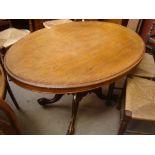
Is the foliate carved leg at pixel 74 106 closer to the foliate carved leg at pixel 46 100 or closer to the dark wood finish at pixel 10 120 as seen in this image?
the foliate carved leg at pixel 46 100

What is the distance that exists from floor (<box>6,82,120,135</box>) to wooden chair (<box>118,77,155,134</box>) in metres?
0.38

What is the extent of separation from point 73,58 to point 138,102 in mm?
557

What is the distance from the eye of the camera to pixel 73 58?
1.20 m

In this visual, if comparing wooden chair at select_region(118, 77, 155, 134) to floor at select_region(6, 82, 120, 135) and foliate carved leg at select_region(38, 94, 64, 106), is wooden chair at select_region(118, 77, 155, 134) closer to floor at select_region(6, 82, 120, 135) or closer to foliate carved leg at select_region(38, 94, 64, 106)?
floor at select_region(6, 82, 120, 135)

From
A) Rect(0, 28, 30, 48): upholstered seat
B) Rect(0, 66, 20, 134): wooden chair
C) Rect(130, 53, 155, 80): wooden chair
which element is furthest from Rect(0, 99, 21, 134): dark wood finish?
Rect(0, 28, 30, 48): upholstered seat

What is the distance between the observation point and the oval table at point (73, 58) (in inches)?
39.6

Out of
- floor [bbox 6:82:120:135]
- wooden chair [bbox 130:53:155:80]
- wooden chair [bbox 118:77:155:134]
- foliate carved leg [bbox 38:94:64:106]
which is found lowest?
floor [bbox 6:82:120:135]

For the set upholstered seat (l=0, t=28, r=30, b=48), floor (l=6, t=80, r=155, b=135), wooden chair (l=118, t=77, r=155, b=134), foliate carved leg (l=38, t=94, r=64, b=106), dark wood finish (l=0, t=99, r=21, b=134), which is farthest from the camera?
upholstered seat (l=0, t=28, r=30, b=48)

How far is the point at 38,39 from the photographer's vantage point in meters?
1.46

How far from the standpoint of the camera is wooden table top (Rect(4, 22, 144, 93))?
101 cm

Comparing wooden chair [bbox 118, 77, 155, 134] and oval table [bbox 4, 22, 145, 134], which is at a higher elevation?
oval table [bbox 4, 22, 145, 134]
